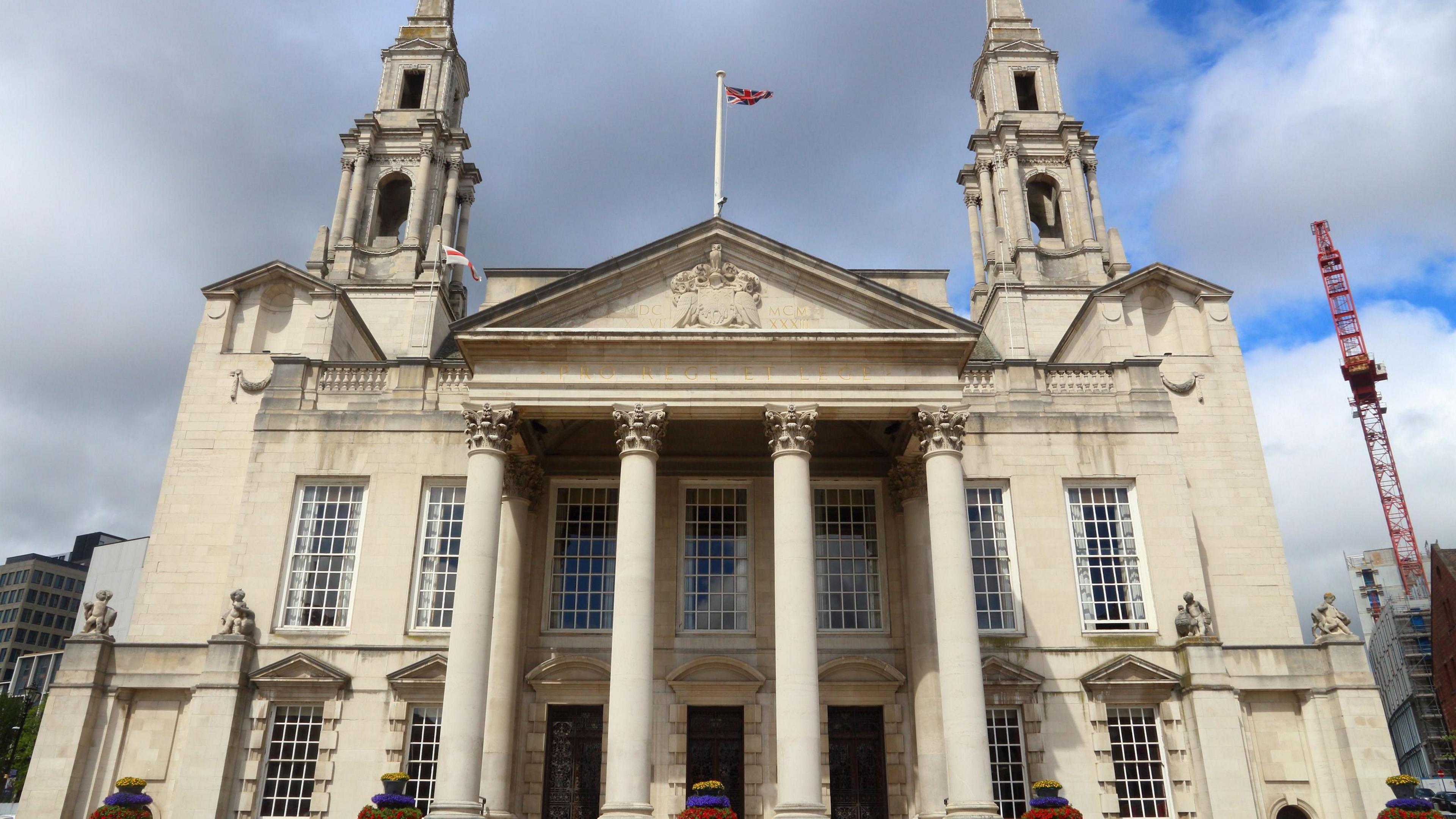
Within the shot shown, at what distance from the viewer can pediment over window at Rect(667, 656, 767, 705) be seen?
954 inches

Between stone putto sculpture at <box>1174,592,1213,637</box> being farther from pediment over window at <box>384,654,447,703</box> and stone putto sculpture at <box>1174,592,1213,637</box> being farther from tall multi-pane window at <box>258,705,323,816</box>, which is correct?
tall multi-pane window at <box>258,705,323,816</box>

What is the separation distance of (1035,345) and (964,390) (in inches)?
667

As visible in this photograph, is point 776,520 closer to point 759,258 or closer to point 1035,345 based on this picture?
point 759,258

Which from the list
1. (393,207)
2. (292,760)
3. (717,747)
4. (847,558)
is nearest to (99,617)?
(292,760)

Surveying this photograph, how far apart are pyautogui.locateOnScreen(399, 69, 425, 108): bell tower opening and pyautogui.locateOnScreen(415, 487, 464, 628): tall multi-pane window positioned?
29736 millimetres

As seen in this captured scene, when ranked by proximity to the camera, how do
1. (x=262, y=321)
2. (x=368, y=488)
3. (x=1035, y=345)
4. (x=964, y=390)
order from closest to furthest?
(x=368, y=488)
(x=964, y=390)
(x=262, y=321)
(x=1035, y=345)

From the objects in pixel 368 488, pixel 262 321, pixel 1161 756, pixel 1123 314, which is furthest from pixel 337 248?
pixel 1161 756

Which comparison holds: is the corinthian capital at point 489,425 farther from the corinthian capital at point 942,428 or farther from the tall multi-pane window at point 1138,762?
the tall multi-pane window at point 1138,762

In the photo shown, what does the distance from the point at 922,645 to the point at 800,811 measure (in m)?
6.24

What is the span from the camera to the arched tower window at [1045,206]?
48156 mm

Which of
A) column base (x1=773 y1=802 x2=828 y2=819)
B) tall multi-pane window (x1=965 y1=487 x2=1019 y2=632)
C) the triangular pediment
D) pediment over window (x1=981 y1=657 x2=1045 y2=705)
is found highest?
the triangular pediment

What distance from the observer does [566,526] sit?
86.3ft

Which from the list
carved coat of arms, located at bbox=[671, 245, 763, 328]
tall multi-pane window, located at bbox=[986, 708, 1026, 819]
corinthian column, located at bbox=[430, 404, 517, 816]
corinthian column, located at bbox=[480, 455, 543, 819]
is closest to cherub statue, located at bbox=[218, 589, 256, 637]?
corinthian column, located at bbox=[430, 404, 517, 816]

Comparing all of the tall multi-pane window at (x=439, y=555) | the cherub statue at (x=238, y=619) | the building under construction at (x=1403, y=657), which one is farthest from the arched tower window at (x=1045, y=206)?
the building under construction at (x=1403, y=657)
